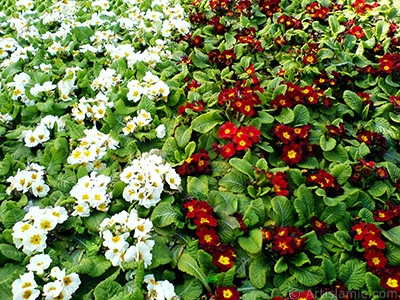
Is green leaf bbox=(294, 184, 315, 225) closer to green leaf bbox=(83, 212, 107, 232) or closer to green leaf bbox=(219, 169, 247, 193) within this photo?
green leaf bbox=(219, 169, 247, 193)

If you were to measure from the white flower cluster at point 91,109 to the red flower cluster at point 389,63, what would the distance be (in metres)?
2.91

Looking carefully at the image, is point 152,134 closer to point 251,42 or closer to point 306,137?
point 306,137

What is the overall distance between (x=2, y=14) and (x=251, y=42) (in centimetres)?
407

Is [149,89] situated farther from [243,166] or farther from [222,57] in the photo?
[243,166]

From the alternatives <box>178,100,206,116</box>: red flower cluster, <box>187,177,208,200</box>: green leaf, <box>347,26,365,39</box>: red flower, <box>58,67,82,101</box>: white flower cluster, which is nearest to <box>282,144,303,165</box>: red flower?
<box>187,177,208,200</box>: green leaf

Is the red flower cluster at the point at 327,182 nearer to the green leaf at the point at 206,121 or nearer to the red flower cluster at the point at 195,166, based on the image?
the red flower cluster at the point at 195,166

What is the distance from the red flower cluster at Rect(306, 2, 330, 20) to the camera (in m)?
4.26

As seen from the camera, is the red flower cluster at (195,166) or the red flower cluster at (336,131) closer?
the red flower cluster at (195,166)

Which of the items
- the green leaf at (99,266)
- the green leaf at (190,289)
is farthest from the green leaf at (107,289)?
the green leaf at (190,289)

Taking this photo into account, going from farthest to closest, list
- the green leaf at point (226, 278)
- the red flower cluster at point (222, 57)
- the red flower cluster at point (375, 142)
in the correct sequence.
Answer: the red flower cluster at point (222, 57), the red flower cluster at point (375, 142), the green leaf at point (226, 278)

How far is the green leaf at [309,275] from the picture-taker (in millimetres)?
2154

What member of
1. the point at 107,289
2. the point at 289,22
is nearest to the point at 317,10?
the point at 289,22

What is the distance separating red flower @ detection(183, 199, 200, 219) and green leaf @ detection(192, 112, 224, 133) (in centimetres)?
75

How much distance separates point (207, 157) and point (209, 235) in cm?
72
